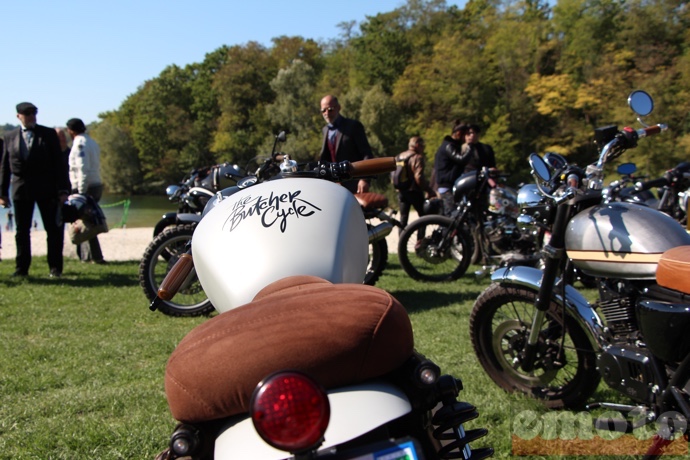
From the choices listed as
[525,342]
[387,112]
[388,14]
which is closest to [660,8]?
[387,112]

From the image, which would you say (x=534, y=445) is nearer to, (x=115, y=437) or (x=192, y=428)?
(x=115, y=437)

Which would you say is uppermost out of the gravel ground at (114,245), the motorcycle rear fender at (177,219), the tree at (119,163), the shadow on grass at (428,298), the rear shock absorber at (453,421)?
the rear shock absorber at (453,421)

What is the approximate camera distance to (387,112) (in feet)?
156

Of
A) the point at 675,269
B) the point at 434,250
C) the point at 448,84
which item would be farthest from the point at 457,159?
the point at 448,84

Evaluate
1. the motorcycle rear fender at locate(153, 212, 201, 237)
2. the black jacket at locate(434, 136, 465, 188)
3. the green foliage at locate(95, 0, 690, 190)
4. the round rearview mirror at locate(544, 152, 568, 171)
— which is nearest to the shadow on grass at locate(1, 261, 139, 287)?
the motorcycle rear fender at locate(153, 212, 201, 237)

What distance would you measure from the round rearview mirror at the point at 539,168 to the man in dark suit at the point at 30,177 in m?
5.29

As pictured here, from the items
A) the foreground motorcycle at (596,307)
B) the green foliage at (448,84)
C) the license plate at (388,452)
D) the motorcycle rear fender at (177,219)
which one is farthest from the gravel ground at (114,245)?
the green foliage at (448,84)

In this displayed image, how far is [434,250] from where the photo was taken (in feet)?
22.5

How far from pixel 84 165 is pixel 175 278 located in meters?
6.53

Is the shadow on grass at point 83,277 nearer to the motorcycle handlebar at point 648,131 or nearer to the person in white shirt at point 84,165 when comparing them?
the person in white shirt at point 84,165

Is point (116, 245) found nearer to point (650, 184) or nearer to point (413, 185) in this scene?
point (413, 185)

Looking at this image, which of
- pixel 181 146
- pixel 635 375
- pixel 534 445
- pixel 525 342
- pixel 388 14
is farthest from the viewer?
pixel 181 146

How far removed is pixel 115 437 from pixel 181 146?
66.9 meters

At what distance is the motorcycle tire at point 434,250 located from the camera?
6719mm
